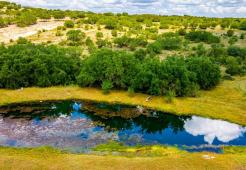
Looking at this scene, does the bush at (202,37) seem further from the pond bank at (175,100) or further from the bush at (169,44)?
the pond bank at (175,100)

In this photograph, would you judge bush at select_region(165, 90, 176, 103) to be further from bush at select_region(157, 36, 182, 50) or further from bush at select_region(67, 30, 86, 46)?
bush at select_region(67, 30, 86, 46)

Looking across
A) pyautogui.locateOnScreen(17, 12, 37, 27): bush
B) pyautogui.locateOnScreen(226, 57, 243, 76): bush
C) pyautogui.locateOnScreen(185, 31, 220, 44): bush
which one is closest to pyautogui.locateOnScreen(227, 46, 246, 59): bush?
pyautogui.locateOnScreen(226, 57, 243, 76): bush

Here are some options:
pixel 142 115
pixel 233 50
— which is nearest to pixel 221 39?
pixel 233 50

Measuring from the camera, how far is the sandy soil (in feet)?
321

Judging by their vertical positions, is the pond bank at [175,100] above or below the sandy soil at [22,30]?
below

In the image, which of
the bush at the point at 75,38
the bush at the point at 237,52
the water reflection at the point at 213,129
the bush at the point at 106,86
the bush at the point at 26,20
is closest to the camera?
the water reflection at the point at 213,129

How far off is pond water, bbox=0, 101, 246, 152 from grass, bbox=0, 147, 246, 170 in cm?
301

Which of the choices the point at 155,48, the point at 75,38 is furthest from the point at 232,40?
the point at 75,38

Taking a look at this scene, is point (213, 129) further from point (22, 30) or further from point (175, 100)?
point (22, 30)

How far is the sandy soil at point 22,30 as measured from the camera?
97713 mm

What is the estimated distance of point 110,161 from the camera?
1609 inches

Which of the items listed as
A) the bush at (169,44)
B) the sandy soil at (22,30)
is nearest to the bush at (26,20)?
the sandy soil at (22,30)

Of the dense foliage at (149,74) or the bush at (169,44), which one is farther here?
the bush at (169,44)

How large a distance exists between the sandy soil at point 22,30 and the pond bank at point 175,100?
3531 cm
